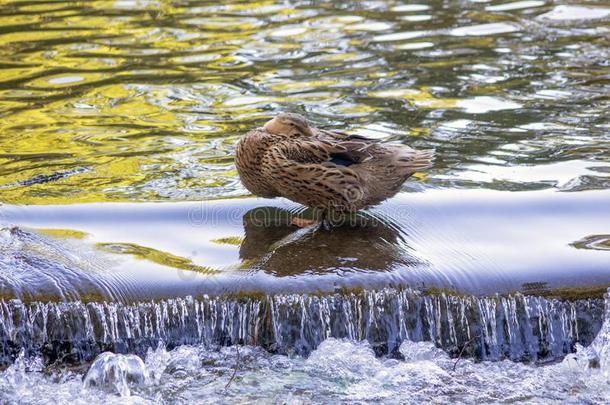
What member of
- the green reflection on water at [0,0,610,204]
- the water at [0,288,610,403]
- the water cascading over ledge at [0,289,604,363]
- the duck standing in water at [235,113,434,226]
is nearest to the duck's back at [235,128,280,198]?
the duck standing in water at [235,113,434,226]

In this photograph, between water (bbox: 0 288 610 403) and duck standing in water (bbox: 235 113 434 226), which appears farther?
duck standing in water (bbox: 235 113 434 226)

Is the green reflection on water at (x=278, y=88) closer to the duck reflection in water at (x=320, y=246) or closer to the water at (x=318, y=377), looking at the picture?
the duck reflection in water at (x=320, y=246)

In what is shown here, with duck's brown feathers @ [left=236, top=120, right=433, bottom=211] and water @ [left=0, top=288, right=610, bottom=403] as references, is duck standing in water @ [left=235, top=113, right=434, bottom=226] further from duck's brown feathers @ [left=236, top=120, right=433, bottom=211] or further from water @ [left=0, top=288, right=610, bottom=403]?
water @ [left=0, top=288, right=610, bottom=403]

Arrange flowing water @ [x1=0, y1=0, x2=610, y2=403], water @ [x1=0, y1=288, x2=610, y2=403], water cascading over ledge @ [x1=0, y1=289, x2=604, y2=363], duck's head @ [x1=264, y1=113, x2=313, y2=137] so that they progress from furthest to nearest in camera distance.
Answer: duck's head @ [x1=264, y1=113, x2=313, y2=137] → water cascading over ledge @ [x1=0, y1=289, x2=604, y2=363] → flowing water @ [x1=0, y1=0, x2=610, y2=403] → water @ [x1=0, y1=288, x2=610, y2=403]

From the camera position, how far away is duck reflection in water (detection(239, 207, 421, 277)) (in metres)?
5.77

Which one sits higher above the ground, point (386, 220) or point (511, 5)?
point (511, 5)

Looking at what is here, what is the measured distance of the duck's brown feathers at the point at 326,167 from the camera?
6.15 meters

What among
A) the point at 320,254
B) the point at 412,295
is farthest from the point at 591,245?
the point at 320,254

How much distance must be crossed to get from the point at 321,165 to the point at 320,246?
0.48m

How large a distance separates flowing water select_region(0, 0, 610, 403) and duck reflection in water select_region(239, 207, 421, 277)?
0.02 meters

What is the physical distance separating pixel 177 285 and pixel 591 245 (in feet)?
7.68

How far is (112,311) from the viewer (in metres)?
5.50

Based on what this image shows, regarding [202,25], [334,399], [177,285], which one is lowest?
[334,399]

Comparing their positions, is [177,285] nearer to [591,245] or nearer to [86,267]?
[86,267]
